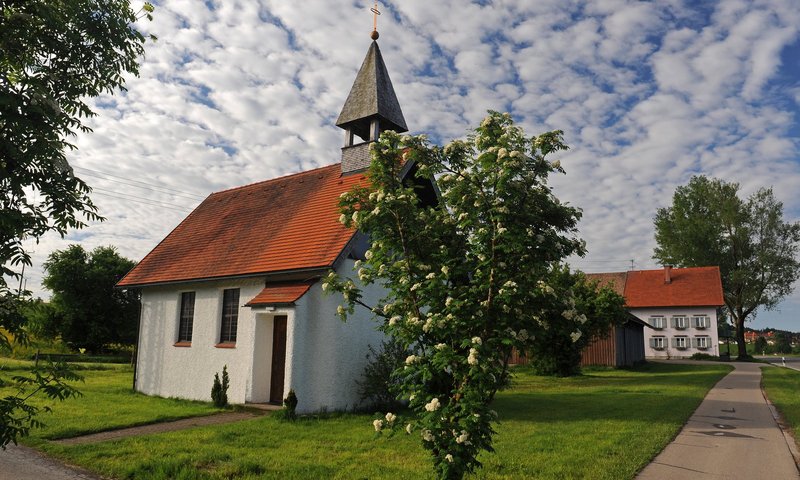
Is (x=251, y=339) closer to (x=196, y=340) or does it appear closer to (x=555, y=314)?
(x=196, y=340)

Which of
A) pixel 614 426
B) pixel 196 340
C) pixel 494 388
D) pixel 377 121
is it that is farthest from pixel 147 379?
pixel 494 388

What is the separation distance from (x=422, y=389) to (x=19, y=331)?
3.73 metres

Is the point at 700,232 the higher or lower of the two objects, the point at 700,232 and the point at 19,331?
the higher

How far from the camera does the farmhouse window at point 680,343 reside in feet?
169

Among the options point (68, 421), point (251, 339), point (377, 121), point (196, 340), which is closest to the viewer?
point (68, 421)

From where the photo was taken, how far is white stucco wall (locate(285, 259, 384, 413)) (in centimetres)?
1270

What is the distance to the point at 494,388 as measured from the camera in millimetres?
5516

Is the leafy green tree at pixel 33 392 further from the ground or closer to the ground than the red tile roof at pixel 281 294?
closer to the ground

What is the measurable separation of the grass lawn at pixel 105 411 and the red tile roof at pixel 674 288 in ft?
137

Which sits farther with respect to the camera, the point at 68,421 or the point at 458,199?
the point at 68,421

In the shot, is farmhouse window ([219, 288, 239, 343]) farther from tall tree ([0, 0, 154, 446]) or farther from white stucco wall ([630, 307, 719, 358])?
white stucco wall ([630, 307, 719, 358])

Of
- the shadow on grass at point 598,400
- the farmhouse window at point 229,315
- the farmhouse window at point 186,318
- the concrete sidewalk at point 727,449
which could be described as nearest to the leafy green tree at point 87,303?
the farmhouse window at point 186,318

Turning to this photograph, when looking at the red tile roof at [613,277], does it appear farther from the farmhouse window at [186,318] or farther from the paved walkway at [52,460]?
the paved walkway at [52,460]

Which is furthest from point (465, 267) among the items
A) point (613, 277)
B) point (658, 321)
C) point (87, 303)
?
point (613, 277)
